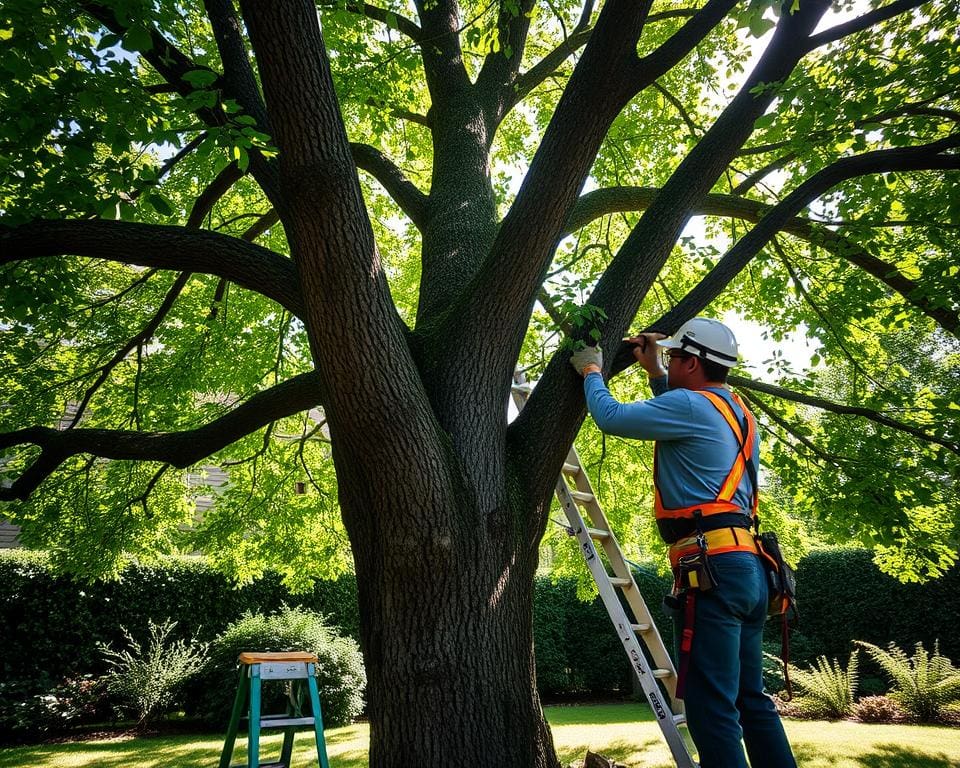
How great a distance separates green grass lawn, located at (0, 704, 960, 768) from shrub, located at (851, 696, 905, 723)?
1.70 feet

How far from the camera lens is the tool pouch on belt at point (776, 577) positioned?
9.66 feet

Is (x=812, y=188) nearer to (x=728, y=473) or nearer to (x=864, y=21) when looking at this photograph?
(x=864, y=21)

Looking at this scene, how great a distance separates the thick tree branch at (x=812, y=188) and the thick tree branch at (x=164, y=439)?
2447 millimetres

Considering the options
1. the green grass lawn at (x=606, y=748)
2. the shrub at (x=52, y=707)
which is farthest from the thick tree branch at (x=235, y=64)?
the shrub at (x=52, y=707)

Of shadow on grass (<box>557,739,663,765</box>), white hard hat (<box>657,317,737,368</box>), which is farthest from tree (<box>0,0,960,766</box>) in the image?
shadow on grass (<box>557,739,663,765</box>)

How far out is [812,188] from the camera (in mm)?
3809

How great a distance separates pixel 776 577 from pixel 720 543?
40 centimetres

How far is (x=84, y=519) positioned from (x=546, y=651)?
32.2 feet

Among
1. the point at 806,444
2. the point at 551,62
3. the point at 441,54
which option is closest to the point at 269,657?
the point at 806,444

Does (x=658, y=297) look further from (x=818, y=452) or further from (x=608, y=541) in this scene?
(x=608, y=541)

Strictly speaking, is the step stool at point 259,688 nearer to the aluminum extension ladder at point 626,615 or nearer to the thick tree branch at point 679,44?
the aluminum extension ladder at point 626,615

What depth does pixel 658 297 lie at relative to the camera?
8133 millimetres

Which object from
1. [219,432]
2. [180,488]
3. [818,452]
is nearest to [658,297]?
[818,452]

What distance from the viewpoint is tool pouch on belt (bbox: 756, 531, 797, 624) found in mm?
2945
